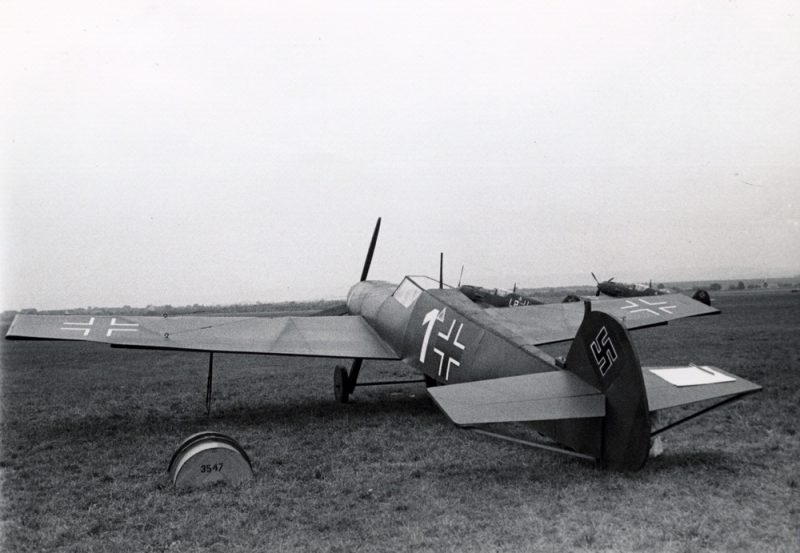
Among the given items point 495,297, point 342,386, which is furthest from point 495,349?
point 495,297

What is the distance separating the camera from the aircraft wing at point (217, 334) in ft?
23.9

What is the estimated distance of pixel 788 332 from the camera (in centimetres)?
1489

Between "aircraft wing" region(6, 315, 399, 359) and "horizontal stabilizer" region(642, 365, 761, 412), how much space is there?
414 cm

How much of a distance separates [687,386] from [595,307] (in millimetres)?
5491

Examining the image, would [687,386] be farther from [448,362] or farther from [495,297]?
[495,297]

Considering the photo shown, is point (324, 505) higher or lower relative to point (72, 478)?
higher

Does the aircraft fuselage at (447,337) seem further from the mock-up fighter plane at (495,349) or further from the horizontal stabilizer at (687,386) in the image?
the horizontal stabilizer at (687,386)

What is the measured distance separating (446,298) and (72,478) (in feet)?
13.6

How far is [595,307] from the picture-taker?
9797mm

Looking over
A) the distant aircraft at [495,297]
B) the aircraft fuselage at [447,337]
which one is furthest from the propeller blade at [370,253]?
the distant aircraft at [495,297]

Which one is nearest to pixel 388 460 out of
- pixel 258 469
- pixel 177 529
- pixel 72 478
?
pixel 258 469

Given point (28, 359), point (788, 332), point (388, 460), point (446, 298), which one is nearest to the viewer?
point (388, 460)

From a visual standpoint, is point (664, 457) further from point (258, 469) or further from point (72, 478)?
point (72, 478)

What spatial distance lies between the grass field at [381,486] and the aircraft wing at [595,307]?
158 centimetres
